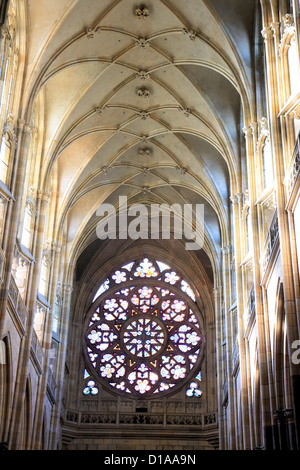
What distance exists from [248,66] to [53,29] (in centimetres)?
608

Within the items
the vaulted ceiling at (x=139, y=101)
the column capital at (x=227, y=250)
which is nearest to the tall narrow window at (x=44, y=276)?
the vaulted ceiling at (x=139, y=101)

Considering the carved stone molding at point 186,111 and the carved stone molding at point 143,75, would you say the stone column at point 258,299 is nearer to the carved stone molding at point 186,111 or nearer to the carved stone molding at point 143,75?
the carved stone molding at point 186,111

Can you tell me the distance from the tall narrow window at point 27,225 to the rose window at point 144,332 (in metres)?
10.3

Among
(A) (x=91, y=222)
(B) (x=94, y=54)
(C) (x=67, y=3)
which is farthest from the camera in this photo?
(A) (x=91, y=222)

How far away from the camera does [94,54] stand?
76.7 feet

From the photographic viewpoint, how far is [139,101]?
2644cm

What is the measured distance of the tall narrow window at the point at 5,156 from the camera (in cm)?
1927

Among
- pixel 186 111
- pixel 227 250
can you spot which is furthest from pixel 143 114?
pixel 227 250

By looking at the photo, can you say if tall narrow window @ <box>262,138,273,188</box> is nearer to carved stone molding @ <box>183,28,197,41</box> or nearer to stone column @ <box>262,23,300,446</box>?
stone column @ <box>262,23,300,446</box>
